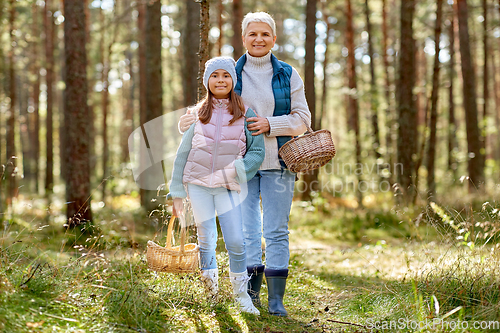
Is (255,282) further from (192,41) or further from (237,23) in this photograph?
(237,23)

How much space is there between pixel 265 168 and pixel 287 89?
706mm

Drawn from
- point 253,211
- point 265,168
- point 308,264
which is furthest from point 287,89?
point 308,264

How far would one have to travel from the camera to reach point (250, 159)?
10.8 feet

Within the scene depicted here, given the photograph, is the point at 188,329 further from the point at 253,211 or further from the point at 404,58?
the point at 404,58

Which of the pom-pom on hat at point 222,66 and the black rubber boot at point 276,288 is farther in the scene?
the black rubber boot at point 276,288

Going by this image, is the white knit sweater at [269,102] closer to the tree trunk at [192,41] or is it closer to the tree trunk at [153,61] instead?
the tree trunk at [153,61]

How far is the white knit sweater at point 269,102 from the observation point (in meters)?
3.47

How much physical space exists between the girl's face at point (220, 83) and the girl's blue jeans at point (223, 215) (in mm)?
785

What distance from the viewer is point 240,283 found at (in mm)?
3422

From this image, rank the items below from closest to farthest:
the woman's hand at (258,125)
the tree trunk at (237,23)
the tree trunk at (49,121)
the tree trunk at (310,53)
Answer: the woman's hand at (258,125) < the tree trunk at (310,53) < the tree trunk at (237,23) < the tree trunk at (49,121)

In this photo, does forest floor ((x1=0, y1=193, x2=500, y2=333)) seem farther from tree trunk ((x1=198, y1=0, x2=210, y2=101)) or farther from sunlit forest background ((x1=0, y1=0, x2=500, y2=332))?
tree trunk ((x1=198, y1=0, x2=210, y2=101))

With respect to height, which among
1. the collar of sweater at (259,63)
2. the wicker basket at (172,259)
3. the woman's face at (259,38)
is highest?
the woman's face at (259,38)

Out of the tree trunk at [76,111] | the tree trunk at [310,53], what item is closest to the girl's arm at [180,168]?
the tree trunk at [76,111]

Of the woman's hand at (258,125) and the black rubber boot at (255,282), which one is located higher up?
the woman's hand at (258,125)
